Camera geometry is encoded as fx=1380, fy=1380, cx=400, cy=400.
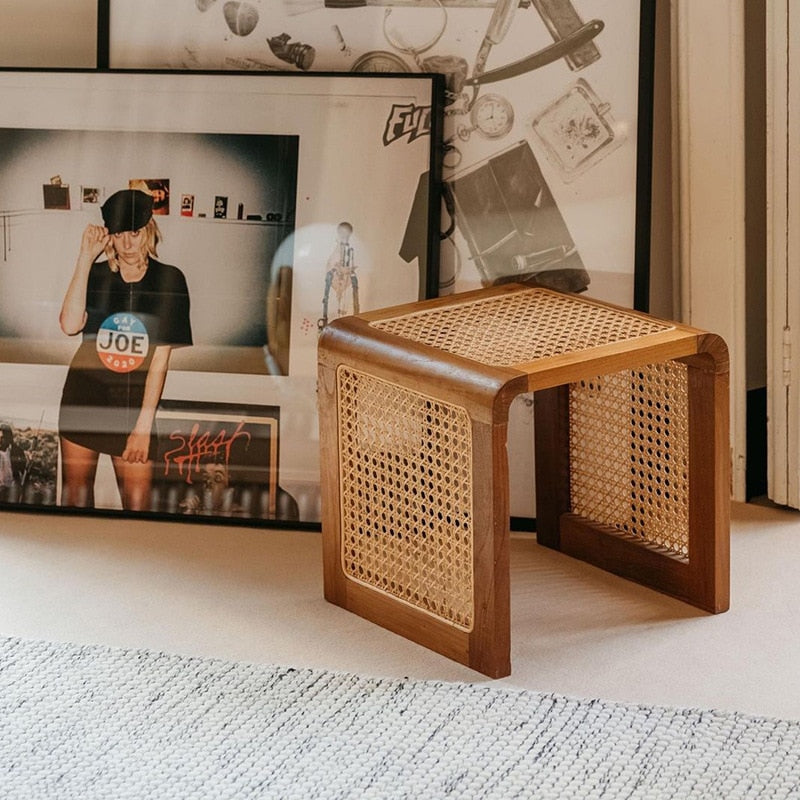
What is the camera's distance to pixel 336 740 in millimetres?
1486

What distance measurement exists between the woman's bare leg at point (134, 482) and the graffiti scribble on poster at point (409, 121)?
24.6 inches

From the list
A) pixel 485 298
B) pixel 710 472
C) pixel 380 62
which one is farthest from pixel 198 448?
pixel 710 472

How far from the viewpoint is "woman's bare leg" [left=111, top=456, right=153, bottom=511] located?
211 cm

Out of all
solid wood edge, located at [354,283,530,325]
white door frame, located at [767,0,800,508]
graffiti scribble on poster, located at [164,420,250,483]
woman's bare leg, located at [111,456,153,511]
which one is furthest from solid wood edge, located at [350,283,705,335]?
woman's bare leg, located at [111,456,153,511]

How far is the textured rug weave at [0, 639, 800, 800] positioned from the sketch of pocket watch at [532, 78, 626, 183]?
0.81 metres

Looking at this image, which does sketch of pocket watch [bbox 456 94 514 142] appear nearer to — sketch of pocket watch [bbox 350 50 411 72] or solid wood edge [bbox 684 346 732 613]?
sketch of pocket watch [bbox 350 50 411 72]

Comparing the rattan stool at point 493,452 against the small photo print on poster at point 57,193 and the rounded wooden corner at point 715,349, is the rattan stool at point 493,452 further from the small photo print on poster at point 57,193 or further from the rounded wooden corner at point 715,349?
the small photo print on poster at point 57,193

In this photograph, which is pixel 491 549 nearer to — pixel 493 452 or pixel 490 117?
pixel 493 452

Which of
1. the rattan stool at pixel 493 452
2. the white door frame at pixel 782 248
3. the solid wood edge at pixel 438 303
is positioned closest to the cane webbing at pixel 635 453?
the rattan stool at pixel 493 452

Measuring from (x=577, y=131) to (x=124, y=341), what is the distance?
0.75 m

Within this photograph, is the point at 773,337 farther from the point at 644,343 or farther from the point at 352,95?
the point at 352,95

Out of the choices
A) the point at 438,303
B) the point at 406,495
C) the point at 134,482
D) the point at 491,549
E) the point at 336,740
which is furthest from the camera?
the point at 134,482

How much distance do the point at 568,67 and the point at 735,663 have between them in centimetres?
88

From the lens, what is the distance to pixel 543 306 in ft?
6.16
